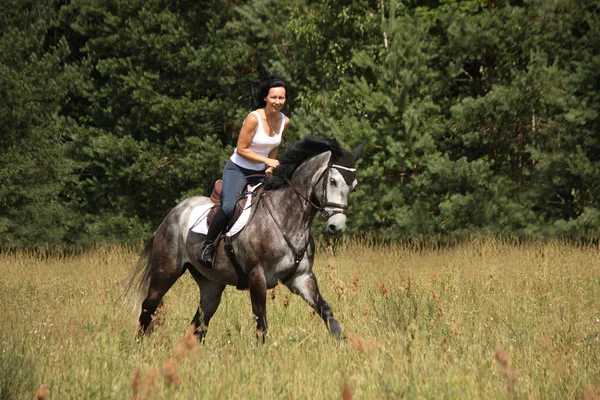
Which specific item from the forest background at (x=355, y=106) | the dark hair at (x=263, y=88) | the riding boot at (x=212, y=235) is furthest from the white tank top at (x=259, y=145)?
the forest background at (x=355, y=106)

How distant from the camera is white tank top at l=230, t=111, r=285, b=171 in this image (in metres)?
7.75

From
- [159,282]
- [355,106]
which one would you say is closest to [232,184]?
[159,282]

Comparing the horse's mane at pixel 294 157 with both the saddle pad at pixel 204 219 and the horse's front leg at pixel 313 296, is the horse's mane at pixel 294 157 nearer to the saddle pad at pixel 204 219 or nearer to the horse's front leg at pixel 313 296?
the saddle pad at pixel 204 219

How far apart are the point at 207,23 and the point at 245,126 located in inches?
703

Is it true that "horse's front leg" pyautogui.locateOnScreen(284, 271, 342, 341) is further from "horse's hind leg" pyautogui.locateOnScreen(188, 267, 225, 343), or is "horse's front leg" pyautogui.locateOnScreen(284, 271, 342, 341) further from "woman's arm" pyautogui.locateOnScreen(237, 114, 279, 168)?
"horse's hind leg" pyautogui.locateOnScreen(188, 267, 225, 343)

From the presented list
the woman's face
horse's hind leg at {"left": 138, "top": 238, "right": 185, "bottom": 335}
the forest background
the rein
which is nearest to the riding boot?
the rein

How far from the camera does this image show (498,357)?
3.04 meters

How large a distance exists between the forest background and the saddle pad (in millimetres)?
9315

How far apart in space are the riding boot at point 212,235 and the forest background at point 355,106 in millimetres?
9793

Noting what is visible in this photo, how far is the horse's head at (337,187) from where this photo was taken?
7.08 metres

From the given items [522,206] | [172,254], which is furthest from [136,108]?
[172,254]

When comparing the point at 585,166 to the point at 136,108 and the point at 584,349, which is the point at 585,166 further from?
the point at 136,108

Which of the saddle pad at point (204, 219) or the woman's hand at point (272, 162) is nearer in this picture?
the woman's hand at point (272, 162)

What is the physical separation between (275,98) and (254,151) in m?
0.54
